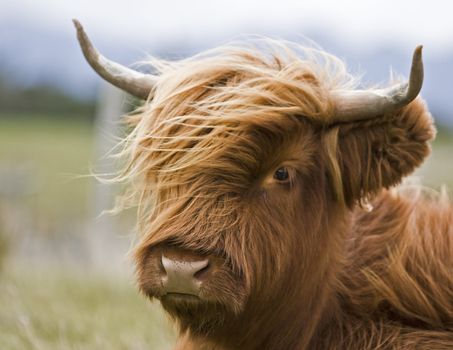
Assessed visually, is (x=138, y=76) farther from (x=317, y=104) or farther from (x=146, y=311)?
(x=146, y=311)

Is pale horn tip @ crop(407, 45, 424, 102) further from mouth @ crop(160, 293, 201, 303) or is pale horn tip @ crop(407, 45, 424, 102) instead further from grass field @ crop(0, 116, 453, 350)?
grass field @ crop(0, 116, 453, 350)

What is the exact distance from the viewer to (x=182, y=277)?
11.5ft

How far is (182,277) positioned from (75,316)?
10.4 feet

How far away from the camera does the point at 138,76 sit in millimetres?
4566

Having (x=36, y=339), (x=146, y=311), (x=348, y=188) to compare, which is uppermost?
(x=348, y=188)

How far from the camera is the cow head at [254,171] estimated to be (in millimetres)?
3688

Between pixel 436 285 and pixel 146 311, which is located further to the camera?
pixel 146 311

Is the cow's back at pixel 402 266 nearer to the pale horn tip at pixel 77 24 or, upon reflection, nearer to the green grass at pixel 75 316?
the green grass at pixel 75 316

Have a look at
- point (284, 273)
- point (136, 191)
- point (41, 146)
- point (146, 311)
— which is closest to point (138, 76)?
point (136, 191)

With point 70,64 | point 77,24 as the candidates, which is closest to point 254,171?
point 77,24

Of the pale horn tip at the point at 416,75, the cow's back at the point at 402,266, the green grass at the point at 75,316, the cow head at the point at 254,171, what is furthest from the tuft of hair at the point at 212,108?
the green grass at the point at 75,316

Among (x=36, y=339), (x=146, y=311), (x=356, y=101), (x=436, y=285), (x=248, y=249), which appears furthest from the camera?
(x=146, y=311)

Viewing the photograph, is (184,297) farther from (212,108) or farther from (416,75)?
(416,75)

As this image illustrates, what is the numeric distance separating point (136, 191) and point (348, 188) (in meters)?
1.01
